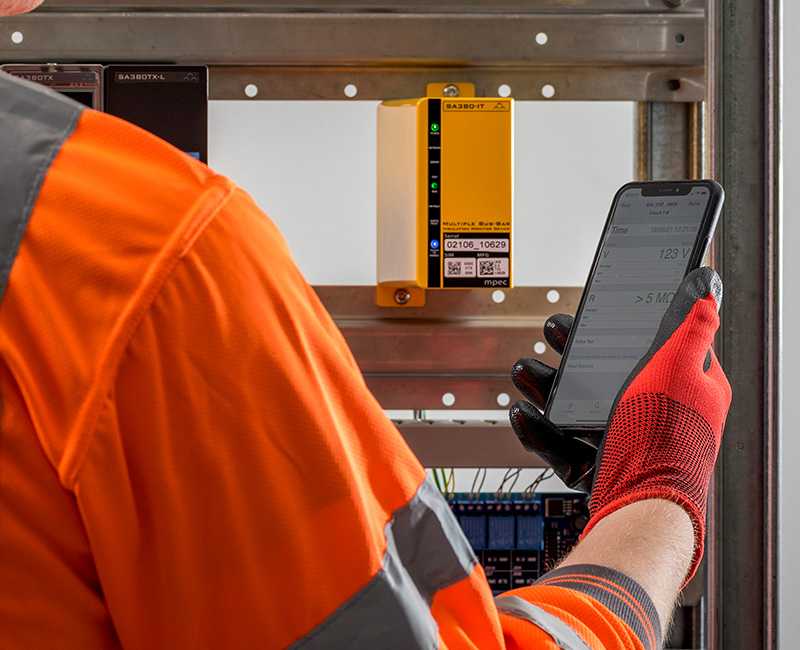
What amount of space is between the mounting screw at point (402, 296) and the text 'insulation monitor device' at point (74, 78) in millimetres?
461

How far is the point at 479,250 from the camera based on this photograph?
128 cm

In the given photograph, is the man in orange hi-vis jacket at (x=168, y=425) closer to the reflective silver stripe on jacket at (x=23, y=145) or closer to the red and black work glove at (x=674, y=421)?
the reflective silver stripe on jacket at (x=23, y=145)

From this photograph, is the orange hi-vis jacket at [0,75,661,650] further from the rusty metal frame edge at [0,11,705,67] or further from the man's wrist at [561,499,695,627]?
the rusty metal frame edge at [0,11,705,67]

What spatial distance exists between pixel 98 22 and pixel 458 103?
1.62 feet

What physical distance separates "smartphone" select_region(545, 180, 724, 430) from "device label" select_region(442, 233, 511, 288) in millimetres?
192

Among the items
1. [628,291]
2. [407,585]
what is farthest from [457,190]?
[407,585]

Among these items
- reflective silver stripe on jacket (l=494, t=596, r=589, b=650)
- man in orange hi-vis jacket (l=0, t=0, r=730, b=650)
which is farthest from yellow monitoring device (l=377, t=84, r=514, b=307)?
man in orange hi-vis jacket (l=0, t=0, r=730, b=650)

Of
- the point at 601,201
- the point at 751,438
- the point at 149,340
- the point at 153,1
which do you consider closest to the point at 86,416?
the point at 149,340

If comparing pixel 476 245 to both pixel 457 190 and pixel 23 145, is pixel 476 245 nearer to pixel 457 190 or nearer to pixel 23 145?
pixel 457 190

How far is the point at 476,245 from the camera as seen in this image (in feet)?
4.19

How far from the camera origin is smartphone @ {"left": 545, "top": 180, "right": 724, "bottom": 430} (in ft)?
3.45

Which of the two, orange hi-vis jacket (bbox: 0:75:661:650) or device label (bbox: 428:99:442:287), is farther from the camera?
device label (bbox: 428:99:442:287)

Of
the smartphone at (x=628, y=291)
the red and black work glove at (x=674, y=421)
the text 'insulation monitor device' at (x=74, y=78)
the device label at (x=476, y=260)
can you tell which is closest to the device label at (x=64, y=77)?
the text 'insulation monitor device' at (x=74, y=78)

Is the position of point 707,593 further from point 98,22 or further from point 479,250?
point 98,22
